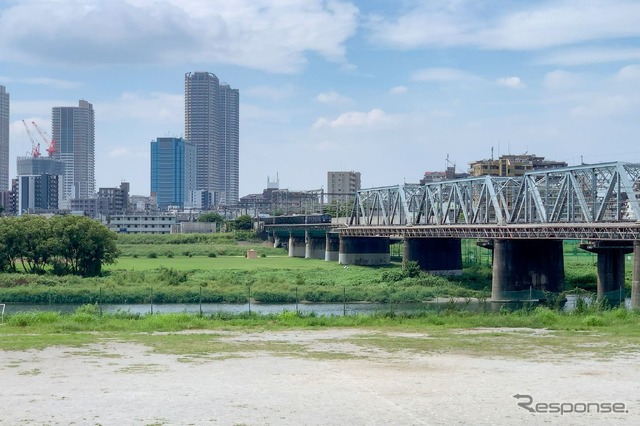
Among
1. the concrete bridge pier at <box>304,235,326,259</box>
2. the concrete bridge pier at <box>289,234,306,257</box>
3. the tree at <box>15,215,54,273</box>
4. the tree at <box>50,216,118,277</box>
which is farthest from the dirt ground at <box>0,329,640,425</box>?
the concrete bridge pier at <box>289,234,306,257</box>

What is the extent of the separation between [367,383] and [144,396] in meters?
7.02

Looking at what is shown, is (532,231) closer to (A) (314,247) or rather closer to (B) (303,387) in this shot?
(B) (303,387)

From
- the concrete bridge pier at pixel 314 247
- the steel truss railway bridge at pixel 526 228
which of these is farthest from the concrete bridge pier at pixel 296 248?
the steel truss railway bridge at pixel 526 228

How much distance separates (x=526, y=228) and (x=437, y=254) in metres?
28.0

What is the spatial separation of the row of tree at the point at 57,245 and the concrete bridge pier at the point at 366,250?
151 ft

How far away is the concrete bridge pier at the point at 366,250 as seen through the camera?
14250 cm

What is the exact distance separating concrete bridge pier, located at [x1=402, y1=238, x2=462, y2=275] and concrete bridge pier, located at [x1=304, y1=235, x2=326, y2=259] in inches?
1797

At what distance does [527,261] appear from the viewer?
94000mm

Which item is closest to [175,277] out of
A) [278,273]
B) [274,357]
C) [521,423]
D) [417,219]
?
[278,273]

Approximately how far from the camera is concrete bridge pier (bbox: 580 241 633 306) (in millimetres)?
79312

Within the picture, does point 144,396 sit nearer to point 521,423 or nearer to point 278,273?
point 521,423

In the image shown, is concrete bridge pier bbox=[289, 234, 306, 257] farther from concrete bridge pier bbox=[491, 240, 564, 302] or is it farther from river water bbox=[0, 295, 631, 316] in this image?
river water bbox=[0, 295, 631, 316]

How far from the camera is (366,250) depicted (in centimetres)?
14325

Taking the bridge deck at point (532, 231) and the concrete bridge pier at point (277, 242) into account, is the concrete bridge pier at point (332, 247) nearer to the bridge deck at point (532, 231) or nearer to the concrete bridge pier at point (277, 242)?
the bridge deck at point (532, 231)
